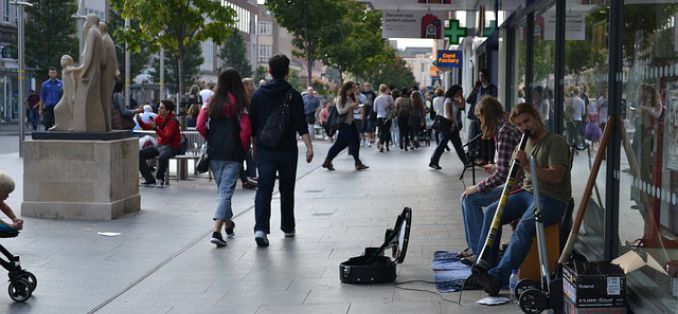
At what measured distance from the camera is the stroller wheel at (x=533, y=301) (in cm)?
687

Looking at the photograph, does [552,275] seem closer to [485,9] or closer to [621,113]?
[621,113]

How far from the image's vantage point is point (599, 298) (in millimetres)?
6270

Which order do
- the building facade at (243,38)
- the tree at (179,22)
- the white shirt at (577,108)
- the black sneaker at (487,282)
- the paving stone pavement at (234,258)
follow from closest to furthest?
the black sneaker at (487,282)
the paving stone pavement at (234,258)
the white shirt at (577,108)
the tree at (179,22)
the building facade at (243,38)

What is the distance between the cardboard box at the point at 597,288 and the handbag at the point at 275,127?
15.4ft

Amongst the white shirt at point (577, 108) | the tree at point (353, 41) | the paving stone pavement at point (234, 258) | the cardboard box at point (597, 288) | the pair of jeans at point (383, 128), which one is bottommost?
the paving stone pavement at point (234, 258)

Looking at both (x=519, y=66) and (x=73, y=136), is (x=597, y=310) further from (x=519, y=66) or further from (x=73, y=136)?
(x=519, y=66)

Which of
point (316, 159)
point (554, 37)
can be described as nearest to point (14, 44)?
point (316, 159)

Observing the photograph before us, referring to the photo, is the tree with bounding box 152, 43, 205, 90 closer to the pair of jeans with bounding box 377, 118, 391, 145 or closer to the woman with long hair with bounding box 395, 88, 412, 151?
the woman with long hair with bounding box 395, 88, 412, 151

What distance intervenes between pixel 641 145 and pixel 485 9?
14285 millimetres

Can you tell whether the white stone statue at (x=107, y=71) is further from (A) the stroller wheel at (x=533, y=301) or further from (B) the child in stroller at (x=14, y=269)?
(A) the stroller wheel at (x=533, y=301)

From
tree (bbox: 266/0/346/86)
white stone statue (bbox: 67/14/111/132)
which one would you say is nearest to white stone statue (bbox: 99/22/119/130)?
white stone statue (bbox: 67/14/111/132)

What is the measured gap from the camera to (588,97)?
9.30m

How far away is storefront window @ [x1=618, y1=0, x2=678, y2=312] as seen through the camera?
634cm

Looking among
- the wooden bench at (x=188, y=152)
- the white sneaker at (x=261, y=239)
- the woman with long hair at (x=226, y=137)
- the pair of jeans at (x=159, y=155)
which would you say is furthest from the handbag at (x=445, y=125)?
the white sneaker at (x=261, y=239)
